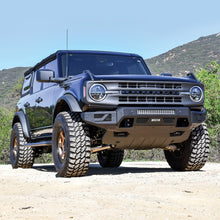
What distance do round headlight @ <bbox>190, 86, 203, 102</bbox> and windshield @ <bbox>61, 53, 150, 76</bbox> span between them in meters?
1.59

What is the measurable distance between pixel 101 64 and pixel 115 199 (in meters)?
4.04

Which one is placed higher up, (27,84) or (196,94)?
(27,84)

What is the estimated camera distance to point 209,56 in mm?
59312

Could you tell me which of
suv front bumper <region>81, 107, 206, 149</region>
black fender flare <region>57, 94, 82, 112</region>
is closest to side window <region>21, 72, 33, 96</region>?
black fender flare <region>57, 94, 82, 112</region>

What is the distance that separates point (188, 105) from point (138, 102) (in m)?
0.83

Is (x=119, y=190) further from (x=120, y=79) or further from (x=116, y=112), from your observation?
(x=120, y=79)

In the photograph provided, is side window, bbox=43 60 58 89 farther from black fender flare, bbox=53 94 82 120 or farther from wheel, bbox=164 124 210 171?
wheel, bbox=164 124 210 171

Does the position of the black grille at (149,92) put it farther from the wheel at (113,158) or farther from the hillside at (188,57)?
the hillside at (188,57)

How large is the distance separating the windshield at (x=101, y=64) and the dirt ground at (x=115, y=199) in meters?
2.22

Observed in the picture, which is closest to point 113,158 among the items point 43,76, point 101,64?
point 101,64

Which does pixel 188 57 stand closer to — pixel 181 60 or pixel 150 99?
pixel 181 60

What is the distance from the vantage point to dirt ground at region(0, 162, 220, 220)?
3.66 meters

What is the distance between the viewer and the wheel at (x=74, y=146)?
6.46 m

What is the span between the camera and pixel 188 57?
61.1m
